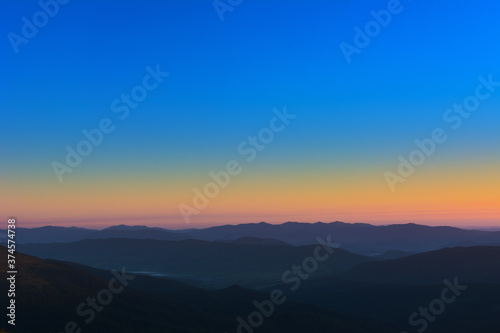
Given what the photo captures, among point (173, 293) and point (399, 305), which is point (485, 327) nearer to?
point (399, 305)

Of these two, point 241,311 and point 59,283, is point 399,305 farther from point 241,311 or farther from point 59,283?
point 59,283

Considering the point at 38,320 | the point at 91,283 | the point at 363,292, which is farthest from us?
the point at 363,292

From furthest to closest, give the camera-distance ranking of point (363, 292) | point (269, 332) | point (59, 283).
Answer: point (363, 292)
point (59, 283)
point (269, 332)

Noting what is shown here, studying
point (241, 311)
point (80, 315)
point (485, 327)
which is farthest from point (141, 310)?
point (485, 327)

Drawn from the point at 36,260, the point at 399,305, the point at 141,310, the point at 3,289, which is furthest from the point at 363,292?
the point at 3,289

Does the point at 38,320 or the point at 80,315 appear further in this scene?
the point at 80,315

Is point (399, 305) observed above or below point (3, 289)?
below
